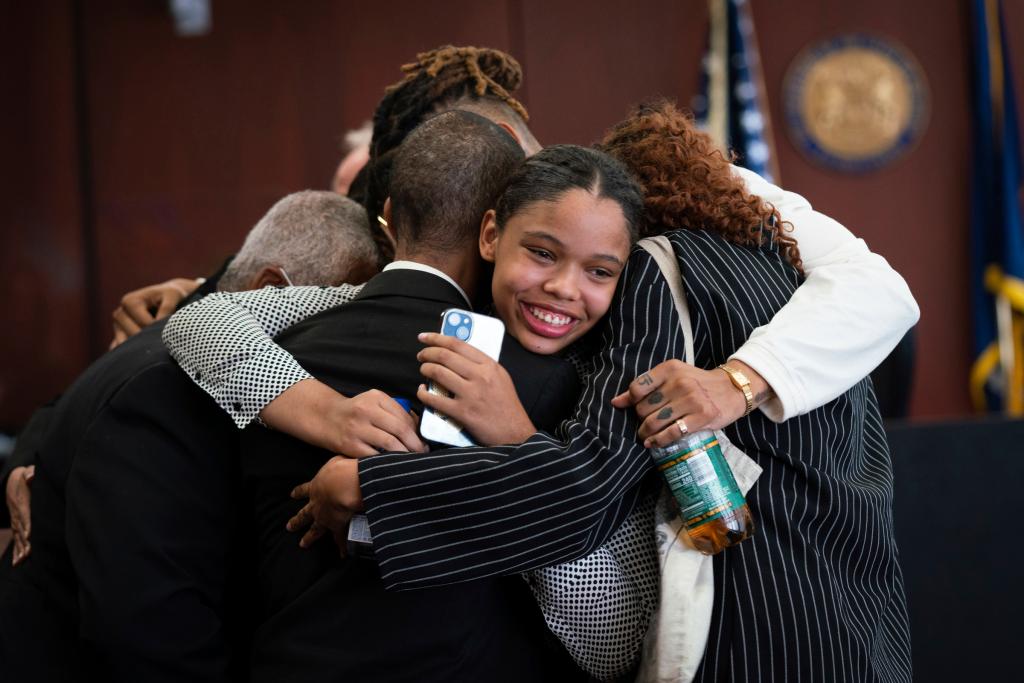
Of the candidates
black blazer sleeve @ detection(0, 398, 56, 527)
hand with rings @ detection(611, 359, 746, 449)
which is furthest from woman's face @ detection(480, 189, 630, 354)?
black blazer sleeve @ detection(0, 398, 56, 527)

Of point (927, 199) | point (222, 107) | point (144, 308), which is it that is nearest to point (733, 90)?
point (927, 199)

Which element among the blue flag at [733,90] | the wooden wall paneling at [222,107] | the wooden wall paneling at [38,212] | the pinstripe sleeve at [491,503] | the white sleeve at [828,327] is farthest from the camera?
the blue flag at [733,90]

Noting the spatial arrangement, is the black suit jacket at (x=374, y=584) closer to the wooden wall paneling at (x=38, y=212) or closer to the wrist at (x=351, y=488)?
the wrist at (x=351, y=488)

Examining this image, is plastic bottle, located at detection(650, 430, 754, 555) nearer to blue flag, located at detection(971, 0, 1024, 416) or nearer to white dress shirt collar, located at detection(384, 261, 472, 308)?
white dress shirt collar, located at detection(384, 261, 472, 308)

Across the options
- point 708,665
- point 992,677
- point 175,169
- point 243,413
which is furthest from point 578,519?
point 175,169

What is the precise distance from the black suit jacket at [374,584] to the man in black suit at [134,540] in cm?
9

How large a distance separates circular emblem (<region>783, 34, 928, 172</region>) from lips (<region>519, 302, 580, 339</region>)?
→ 172 inches

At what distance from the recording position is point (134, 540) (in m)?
1.40

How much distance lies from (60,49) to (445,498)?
419cm

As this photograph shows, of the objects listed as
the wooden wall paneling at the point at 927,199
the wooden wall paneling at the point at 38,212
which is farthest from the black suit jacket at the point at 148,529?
the wooden wall paneling at the point at 927,199

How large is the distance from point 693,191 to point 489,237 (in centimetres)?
33

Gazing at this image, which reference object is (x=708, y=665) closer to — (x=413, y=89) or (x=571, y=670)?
(x=571, y=670)

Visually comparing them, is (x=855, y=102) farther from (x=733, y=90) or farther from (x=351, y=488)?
(x=351, y=488)

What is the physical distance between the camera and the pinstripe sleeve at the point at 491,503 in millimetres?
Answer: 1221
